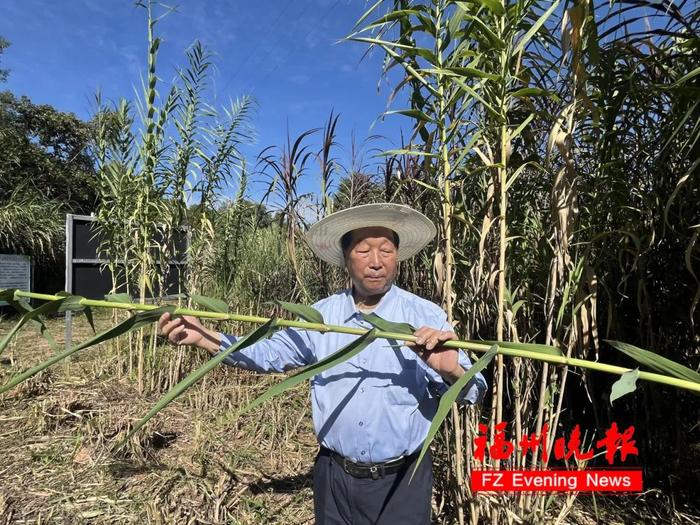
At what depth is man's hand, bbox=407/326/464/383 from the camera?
2.63 ft

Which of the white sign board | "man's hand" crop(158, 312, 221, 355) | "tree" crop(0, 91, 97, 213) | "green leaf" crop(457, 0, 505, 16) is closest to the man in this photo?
"man's hand" crop(158, 312, 221, 355)

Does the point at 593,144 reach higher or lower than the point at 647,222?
higher

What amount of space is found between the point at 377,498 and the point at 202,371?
3.12 feet

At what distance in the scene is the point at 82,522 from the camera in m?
1.89

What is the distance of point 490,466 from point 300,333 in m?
0.88

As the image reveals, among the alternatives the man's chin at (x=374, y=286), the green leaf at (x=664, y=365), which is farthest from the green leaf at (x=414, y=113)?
the green leaf at (x=664, y=365)

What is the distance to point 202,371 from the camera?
0.57 metres

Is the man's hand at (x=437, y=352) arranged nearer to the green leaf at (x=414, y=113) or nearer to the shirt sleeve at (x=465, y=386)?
the shirt sleeve at (x=465, y=386)

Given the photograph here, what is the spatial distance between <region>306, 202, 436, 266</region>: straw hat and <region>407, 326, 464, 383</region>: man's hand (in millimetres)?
505

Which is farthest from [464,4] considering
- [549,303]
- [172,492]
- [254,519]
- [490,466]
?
[172,492]

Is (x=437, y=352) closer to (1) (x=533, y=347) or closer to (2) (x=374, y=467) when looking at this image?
(1) (x=533, y=347)

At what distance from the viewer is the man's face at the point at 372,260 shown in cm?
134

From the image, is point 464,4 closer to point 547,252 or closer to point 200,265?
point 547,252

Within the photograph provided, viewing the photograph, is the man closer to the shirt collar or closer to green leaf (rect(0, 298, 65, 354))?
the shirt collar
